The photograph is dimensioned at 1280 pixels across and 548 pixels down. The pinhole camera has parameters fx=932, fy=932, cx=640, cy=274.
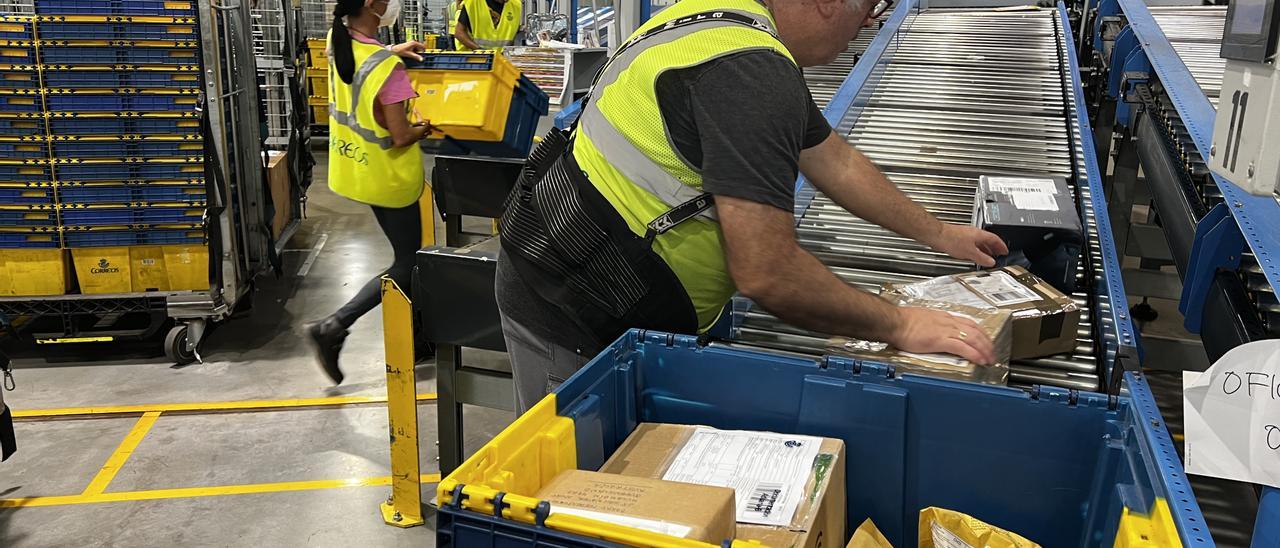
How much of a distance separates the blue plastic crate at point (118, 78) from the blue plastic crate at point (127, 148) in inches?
11.4

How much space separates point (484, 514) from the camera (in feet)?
3.74

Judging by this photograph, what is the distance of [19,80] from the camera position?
4.74m

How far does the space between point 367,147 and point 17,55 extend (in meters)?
1.97

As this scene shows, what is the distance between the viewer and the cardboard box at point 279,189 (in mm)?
6137

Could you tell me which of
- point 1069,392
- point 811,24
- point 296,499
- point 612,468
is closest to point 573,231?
point 612,468

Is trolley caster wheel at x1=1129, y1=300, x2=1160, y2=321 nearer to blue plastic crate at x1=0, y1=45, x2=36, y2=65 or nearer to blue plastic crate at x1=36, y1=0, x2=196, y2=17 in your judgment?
blue plastic crate at x1=36, y1=0, x2=196, y2=17

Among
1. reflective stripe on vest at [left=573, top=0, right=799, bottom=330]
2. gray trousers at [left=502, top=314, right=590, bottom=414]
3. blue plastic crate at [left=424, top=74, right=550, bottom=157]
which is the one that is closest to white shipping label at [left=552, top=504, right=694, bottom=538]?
reflective stripe on vest at [left=573, top=0, right=799, bottom=330]

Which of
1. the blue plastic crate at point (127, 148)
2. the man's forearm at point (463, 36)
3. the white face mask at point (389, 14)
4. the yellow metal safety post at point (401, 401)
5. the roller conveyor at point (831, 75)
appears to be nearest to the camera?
the yellow metal safety post at point (401, 401)

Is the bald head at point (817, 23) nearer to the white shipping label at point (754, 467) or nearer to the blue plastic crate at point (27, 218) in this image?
the white shipping label at point (754, 467)

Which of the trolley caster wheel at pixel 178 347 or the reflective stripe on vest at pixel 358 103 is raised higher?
the reflective stripe on vest at pixel 358 103

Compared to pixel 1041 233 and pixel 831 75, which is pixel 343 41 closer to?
pixel 1041 233

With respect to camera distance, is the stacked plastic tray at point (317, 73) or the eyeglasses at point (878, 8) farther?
the stacked plastic tray at point (317, 73)

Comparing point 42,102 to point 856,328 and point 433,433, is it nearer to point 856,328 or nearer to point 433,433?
point 433,433

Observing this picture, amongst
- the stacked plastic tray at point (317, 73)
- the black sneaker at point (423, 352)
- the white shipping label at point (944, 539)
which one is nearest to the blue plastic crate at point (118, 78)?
the black sneaker at point (423, 352)
